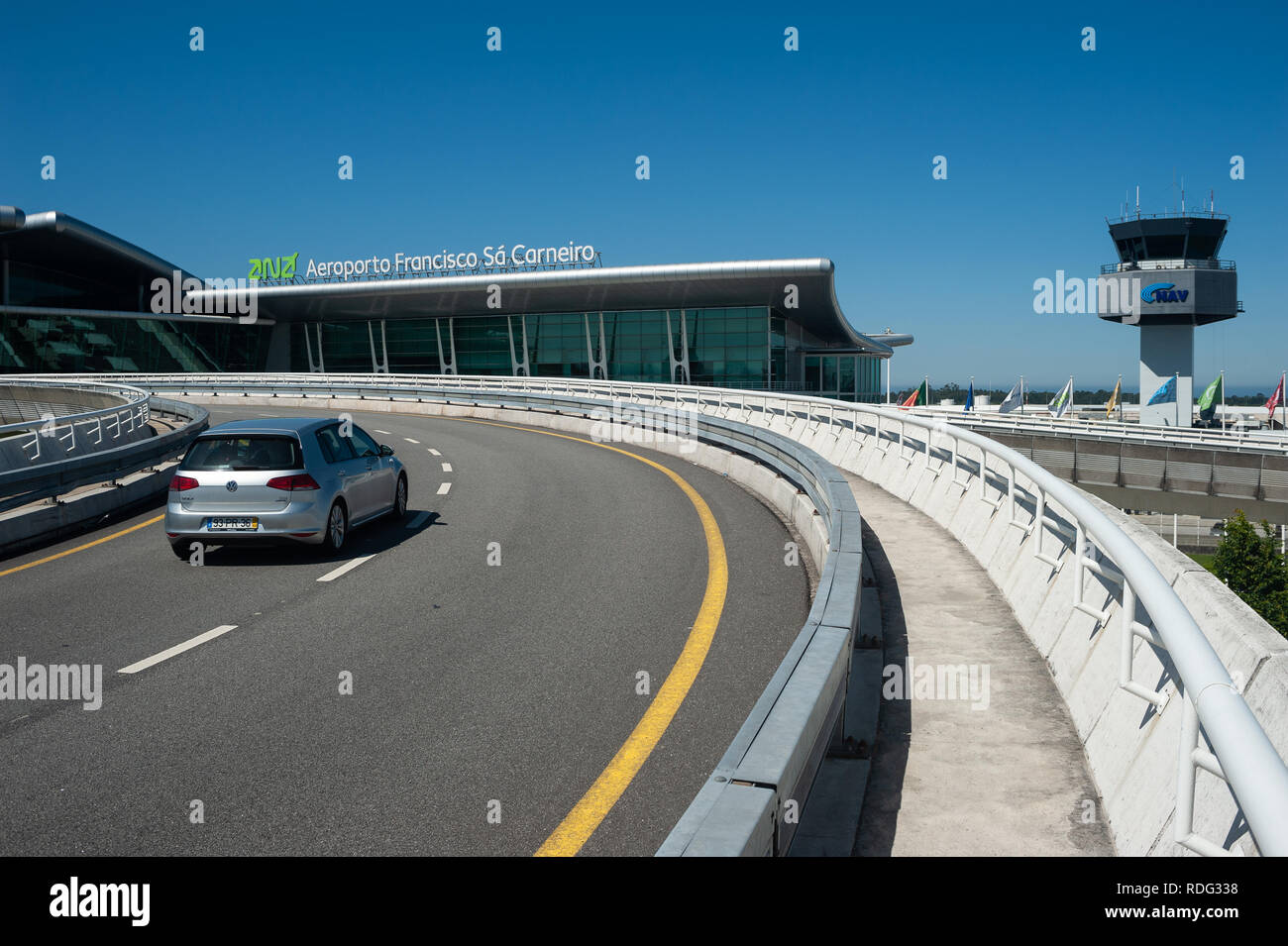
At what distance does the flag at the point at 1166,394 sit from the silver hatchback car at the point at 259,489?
8626cm

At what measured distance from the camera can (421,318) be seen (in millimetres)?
70375

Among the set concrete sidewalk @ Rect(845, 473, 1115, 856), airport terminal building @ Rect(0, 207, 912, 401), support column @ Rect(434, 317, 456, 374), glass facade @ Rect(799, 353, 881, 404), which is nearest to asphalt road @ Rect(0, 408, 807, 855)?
concrete sidewalk @ Rect(845, 473, 1115, 856)

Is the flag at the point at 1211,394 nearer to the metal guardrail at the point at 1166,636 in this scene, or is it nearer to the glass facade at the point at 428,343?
the glass facade at the point at 428,343

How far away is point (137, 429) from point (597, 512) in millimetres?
16239

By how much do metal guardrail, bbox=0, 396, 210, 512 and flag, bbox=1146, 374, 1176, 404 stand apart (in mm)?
83359

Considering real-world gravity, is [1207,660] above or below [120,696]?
above

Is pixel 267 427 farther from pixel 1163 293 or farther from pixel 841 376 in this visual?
pixel 1163 293

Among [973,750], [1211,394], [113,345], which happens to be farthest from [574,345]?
[973,750]
